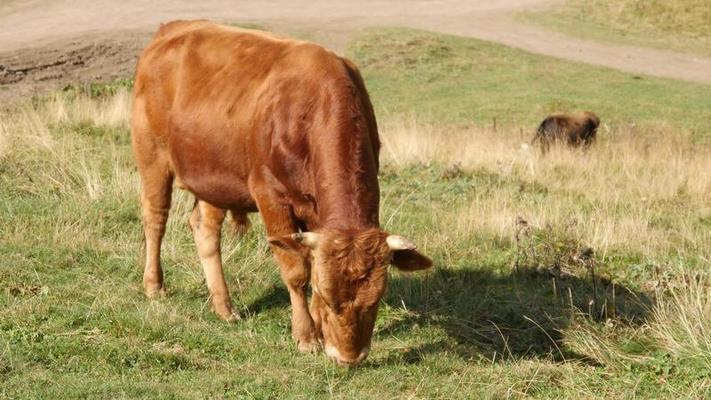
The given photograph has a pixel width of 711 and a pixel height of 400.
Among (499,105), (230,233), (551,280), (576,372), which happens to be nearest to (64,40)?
(499,105)

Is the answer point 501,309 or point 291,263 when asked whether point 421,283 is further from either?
point 291,263

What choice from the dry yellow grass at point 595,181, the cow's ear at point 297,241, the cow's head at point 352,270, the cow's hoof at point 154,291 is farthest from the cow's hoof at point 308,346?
the dry yellow grass at point 595,181

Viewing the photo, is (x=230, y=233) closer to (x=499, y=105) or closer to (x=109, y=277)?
(x=109, y=277)

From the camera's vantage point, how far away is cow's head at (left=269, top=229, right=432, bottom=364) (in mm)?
5852

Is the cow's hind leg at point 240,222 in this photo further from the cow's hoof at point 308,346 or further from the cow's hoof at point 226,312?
the cow's hoof at point 308,346

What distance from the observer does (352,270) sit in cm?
584

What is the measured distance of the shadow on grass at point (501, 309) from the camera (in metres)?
7.07

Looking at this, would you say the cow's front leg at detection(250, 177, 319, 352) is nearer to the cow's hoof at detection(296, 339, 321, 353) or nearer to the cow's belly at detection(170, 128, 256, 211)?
the cow's hoof at detection(296, 339, 321, 353)

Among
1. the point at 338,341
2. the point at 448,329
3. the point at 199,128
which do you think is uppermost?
the point at 199,128

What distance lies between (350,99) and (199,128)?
1.45 m

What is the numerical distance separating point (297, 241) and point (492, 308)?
2350mm

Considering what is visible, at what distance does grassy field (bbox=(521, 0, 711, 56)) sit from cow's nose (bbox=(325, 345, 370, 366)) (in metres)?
26.7

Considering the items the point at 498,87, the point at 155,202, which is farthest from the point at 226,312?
the point at 498,87

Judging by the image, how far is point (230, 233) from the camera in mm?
9180
